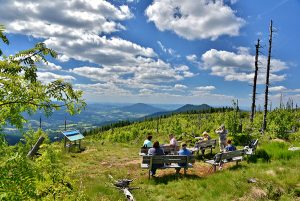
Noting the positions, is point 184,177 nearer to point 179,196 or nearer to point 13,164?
point 179,196

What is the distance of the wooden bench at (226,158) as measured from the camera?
15.2 meters

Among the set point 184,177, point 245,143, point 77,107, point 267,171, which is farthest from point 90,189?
point 245,143

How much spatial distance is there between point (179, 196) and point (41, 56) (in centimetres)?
912

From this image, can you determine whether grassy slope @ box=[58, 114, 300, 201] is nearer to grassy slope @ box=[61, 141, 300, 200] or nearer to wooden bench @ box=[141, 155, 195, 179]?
grassy slope @ box=[61, 141, 300, 200]

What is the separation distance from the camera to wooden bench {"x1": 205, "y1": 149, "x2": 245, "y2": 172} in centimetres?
1519

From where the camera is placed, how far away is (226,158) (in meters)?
15.6

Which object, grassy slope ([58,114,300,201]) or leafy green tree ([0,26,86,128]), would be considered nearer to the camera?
leafy green tree ([0,26,86,128])

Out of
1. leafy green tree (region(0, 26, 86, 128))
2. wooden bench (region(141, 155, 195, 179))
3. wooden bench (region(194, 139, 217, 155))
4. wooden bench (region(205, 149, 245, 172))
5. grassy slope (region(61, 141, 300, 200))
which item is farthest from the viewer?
wooden bench (region(194, 139, 217, 155))

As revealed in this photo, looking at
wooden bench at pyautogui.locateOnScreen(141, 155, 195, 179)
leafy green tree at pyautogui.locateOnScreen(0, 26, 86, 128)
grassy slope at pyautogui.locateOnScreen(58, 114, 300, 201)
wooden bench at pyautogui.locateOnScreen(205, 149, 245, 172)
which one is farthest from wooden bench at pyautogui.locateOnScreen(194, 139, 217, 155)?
leafy green tree at pyautogui.locateOnScreen(0, 26, 86, 128)

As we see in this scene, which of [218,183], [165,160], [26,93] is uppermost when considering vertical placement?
[26,93]

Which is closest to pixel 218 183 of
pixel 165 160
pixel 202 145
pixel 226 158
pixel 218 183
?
pixel 218 183

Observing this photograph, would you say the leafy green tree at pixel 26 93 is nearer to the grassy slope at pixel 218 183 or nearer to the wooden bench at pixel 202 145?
the grassy slope at pixel 218 183

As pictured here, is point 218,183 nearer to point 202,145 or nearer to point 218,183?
point 218,183

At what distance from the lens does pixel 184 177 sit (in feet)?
46.6
